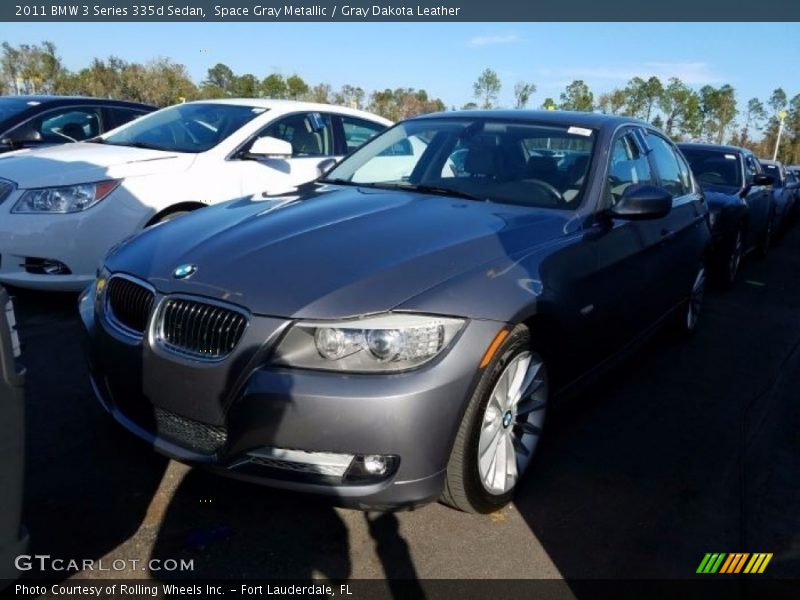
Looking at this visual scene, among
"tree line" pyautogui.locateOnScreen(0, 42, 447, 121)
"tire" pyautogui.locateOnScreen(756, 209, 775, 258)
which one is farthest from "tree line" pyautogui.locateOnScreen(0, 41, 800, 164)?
"tire" pyautogui.locateOnScreen(756, 209, 775, 258)

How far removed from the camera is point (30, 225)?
4500mm

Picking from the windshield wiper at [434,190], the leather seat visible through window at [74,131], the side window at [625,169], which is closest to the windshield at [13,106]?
the leather seat visible through window at [74,131]

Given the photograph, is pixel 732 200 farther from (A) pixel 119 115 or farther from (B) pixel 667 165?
(A) pixel 119 115

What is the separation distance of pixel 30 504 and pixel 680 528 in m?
2.60

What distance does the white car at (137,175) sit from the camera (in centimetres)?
454

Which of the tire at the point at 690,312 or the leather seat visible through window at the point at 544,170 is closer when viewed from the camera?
the leather seat visible through window at the point at 544,170

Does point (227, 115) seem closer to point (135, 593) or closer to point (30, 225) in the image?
point (30, 225)

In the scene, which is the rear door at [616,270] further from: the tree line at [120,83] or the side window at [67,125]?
the tree line at [120,83]

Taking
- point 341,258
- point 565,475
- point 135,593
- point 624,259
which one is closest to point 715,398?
point 624,259

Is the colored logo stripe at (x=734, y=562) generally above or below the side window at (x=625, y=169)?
below

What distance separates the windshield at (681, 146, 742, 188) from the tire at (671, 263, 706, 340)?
324 centimetres

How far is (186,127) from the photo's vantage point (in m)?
5.76

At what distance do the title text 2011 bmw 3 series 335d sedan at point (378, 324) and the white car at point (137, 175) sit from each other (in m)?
1.25

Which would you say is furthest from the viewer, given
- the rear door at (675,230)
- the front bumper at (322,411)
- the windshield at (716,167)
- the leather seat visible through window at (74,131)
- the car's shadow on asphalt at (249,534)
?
the windshield at (716,167)
